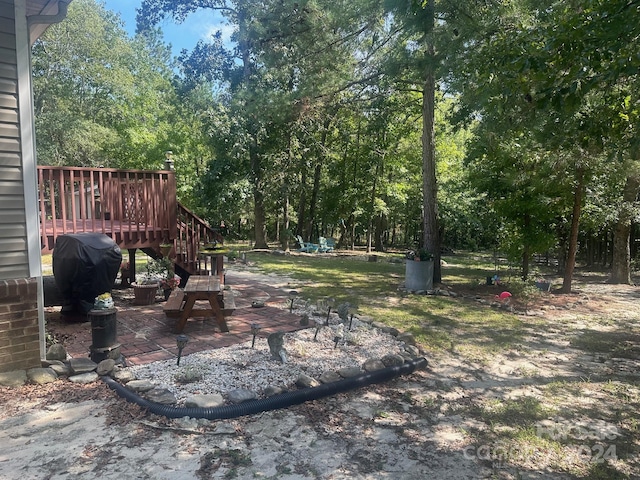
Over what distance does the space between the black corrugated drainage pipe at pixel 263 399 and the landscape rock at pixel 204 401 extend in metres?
0.03

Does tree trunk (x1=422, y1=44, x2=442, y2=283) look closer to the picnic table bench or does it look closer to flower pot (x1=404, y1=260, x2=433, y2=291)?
flower pot (x1=404, y1=260, x2=433, y2=291)

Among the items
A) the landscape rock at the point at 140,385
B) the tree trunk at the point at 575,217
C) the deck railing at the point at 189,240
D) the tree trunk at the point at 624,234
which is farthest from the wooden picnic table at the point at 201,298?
the tree trunk at the point at 624,234

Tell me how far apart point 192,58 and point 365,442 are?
47.6ft

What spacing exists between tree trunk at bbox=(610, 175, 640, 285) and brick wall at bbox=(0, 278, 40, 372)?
10758mm

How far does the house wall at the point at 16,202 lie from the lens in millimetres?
3363

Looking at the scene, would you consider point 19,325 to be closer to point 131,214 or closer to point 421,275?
point 131,214

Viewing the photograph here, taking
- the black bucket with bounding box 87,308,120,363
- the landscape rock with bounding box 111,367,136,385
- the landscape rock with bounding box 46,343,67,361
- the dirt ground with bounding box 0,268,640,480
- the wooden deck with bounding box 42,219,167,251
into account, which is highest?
the wooden deck with bounding box 42,219,167,251

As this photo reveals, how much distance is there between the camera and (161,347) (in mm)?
4156

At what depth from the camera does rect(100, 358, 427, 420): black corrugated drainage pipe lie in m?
2.89

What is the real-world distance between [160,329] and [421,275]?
16.8 feet

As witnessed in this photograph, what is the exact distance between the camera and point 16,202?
11.3 feet

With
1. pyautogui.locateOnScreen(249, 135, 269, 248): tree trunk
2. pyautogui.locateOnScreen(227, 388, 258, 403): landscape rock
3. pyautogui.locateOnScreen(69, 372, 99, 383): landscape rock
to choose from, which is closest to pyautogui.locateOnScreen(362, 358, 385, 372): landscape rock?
pyautogui.locateOnScreen(227, 388, 258, 403): landscape rock

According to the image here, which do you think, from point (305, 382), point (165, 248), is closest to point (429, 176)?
point (165, 248)

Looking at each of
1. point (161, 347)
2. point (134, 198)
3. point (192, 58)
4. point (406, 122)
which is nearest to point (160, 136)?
point (192, 58)
